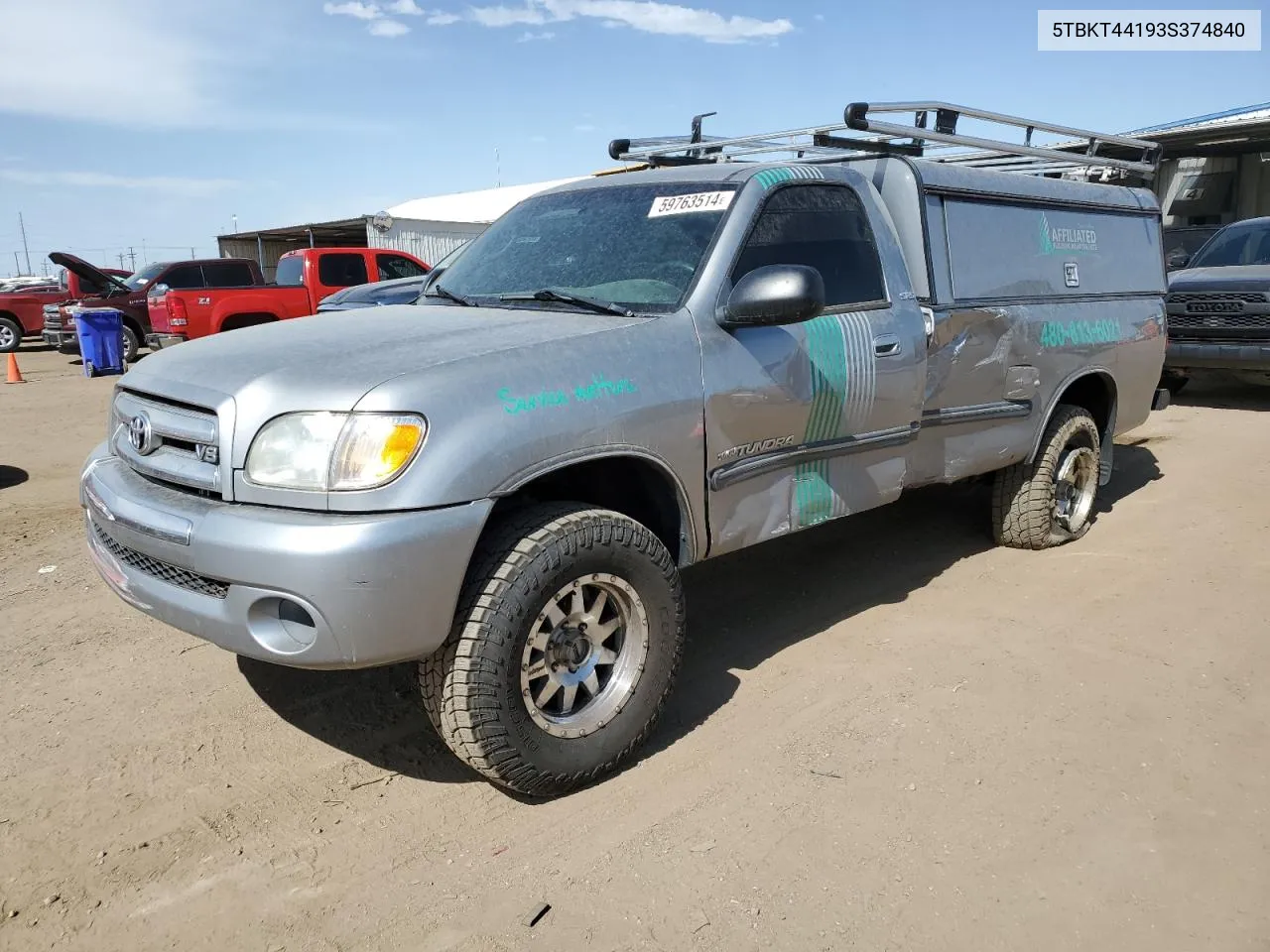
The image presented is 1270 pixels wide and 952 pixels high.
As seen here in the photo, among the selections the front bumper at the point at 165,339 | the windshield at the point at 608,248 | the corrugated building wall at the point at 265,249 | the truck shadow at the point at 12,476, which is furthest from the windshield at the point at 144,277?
the windshield at the point at 608,248

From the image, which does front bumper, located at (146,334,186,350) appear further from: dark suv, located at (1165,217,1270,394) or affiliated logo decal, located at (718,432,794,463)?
dark suv, located at (1165,217,1270,394)

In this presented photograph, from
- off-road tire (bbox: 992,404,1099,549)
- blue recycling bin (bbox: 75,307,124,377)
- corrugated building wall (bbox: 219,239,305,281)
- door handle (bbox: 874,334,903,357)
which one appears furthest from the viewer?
corrugated building wall (bbox: 219,239,305,281)

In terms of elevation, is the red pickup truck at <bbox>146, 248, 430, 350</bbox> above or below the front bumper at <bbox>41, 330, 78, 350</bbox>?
above

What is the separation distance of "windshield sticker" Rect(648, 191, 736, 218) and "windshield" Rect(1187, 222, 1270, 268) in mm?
9119

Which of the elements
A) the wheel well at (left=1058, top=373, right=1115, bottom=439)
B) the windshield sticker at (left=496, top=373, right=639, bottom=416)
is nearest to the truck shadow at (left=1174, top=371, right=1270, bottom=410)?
the wheel well at (left=1058, top=373, right=1115, bottom=439)

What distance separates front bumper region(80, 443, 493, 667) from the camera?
99.0 inches

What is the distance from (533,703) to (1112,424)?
4310 mm

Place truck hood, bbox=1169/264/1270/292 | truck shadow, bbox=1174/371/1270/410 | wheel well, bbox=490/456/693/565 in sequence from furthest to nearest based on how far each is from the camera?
1. truck shadow, bbox=1174/371/1270/410
2. truck hood, bbox=1169/264/1270/292
3. wheel well, bbox=490/456/693/565

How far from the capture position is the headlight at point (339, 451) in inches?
102

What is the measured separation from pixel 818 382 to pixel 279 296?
11.7 meters

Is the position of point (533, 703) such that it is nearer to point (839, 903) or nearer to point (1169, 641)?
point (839, 903)

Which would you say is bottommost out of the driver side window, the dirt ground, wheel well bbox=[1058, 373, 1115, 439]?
the dirt ground

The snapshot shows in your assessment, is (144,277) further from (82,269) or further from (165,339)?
(165,339)

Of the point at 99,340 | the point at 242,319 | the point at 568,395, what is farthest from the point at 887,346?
the point at 99,340
